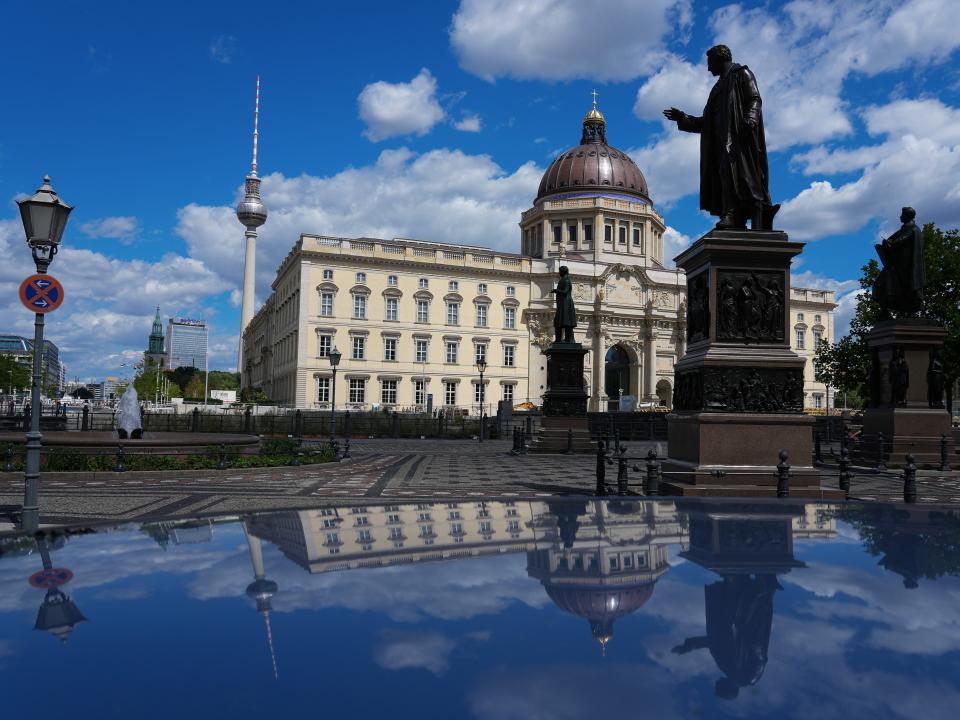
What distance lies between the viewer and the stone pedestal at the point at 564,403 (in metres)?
25.1

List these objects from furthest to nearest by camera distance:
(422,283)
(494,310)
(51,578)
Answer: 1. (494,310)
2. (422,283)
3. (51,578)

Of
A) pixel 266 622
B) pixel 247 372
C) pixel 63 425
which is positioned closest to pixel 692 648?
pixel 266 622

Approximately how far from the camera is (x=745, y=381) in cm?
905

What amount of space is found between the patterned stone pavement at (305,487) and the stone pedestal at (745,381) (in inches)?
126

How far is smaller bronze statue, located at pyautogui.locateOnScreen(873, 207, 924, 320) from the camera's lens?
1720cm

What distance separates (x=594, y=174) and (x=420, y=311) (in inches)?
1179

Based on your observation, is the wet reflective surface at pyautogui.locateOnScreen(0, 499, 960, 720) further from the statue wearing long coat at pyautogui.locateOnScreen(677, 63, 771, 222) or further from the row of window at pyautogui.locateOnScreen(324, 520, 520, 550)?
the statue wearing long coat at pyautogui.locateOnScreen(677, 63, 771, 222)

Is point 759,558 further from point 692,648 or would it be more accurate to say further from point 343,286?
point 343,286

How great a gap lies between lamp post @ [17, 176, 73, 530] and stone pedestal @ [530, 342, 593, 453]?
18046 millimetres

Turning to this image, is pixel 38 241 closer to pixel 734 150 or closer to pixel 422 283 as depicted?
pixel 734 150

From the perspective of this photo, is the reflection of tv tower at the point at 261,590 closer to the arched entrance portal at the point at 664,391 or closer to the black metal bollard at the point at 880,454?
the black metal bollard at the point at 880,454

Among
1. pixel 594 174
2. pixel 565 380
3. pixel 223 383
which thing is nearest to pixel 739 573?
pixel 565 380

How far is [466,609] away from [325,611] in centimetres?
47

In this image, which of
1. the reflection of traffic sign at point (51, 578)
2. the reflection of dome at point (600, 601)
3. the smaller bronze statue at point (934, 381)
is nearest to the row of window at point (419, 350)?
the smaller bronze statue at point (934, 381)
